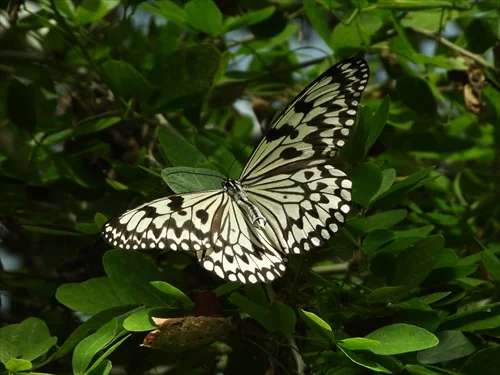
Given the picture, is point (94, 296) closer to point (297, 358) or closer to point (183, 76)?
point (297, 358)

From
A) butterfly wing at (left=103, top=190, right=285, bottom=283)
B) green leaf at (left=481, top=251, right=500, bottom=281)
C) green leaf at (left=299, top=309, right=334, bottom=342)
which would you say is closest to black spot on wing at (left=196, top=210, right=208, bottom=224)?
butterfly wing at (left=103, top=190, right=285, bottom=283)

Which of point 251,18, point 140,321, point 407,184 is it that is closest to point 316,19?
point 251,18

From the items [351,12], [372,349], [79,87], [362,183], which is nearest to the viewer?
[372,349]

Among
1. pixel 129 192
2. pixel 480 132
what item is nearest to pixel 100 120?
pixel 129 192

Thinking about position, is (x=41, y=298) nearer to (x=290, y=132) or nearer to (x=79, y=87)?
(x=79, y=87)

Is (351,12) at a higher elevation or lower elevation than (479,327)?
higher
